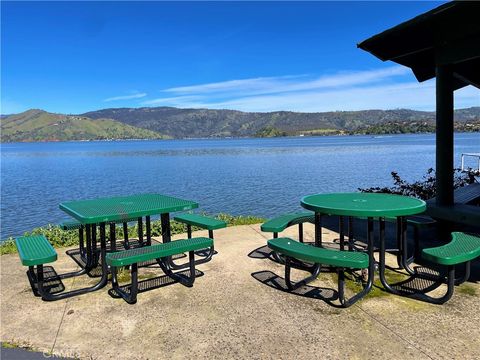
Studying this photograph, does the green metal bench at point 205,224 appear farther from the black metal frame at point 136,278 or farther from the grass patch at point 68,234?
the grass patch at point 68,234

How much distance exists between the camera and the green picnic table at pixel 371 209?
14.5 feet

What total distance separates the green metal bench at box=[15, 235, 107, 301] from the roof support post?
524 centimetres

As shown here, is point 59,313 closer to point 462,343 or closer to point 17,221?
point 462,343

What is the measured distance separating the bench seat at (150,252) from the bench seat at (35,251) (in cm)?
62

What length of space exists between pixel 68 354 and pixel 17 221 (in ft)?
48.0

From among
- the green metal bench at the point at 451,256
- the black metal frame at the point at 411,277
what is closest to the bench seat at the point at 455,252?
the green metal bench at the point at 451,256

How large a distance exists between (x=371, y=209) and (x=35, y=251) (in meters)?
3.83

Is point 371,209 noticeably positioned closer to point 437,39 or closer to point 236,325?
point 236,325

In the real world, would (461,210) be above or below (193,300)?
above

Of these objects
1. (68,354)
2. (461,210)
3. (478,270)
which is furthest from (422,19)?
(68,354)

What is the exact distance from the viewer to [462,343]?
11.3ft

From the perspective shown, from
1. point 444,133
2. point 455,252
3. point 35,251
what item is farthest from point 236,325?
point 444,133

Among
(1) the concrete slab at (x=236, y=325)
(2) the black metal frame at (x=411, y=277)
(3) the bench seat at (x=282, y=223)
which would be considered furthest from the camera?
(3) the bench seat at (x=282, y=223)

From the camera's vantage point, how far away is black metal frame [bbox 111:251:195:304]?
14.6 ft
